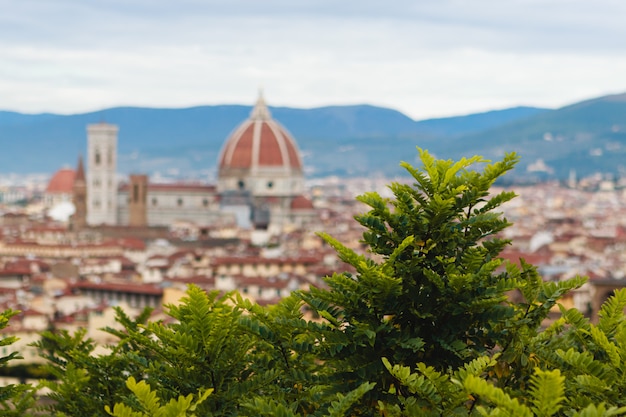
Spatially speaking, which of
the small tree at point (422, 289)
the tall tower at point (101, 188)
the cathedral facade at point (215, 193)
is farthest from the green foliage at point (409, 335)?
the tall tower at point (101, 188)

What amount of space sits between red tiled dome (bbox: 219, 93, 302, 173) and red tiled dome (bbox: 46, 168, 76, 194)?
2352cm

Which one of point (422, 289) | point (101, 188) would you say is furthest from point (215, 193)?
point (422, 289)

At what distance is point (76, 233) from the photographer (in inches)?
2741

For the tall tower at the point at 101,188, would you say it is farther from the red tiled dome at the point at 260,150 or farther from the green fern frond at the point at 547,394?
the green fern frond at the point at 547,394

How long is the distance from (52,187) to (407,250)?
359ft

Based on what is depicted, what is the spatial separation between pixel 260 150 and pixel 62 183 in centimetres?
2934

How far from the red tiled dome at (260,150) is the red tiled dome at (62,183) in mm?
23525

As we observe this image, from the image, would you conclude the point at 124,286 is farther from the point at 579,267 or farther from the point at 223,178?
the point at 223,178

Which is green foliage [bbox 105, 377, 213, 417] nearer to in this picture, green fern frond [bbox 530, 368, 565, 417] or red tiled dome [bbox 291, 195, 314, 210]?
green fern frond [bbox 530, 368, 565, 417]

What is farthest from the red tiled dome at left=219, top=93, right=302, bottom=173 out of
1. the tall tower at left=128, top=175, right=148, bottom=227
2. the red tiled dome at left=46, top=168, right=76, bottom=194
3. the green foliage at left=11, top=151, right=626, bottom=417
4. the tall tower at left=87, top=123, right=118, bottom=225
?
the green foliage at left=11, top=151, right=626, bottom=417

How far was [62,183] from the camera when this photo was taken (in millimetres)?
111562

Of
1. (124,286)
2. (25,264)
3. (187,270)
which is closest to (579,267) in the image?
(187,270)

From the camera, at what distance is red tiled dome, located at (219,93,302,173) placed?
87562 mm

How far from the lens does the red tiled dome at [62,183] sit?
110500 millimetres
